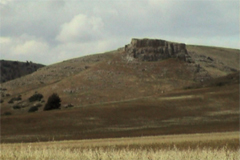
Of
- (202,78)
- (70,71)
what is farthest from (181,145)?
(70,71)

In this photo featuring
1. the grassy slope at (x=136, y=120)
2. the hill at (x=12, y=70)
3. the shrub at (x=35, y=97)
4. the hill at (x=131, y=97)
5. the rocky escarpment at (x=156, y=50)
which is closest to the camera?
the grassy slope at (x=136, y=120)

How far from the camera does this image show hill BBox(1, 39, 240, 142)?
2320 inches

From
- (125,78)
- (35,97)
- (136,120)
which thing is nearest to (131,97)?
(125,78)

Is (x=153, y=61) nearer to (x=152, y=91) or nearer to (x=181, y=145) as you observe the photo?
(x=152, y=91)

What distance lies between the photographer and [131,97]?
101 metres

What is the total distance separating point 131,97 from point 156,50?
27787 millimetres

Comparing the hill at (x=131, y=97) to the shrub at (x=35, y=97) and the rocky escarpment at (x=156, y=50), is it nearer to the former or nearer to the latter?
the rocky escarpment at (x=156, y=50)

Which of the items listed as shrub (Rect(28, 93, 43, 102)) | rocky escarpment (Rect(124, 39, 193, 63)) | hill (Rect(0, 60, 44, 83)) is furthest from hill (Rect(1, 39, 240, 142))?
hill (Rect(0, 60, 44, 83))

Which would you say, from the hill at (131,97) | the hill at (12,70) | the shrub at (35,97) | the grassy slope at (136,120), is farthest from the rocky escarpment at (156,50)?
the hill at (12,70)

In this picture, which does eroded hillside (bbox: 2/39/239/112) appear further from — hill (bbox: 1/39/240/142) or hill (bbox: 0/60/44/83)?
hill (bbox: 0/60/44/83)

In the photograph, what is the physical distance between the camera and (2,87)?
134m

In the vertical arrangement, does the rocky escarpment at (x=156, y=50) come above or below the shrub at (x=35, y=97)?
above

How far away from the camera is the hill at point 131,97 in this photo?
2320 inches

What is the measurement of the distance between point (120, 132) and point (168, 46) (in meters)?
72.1
